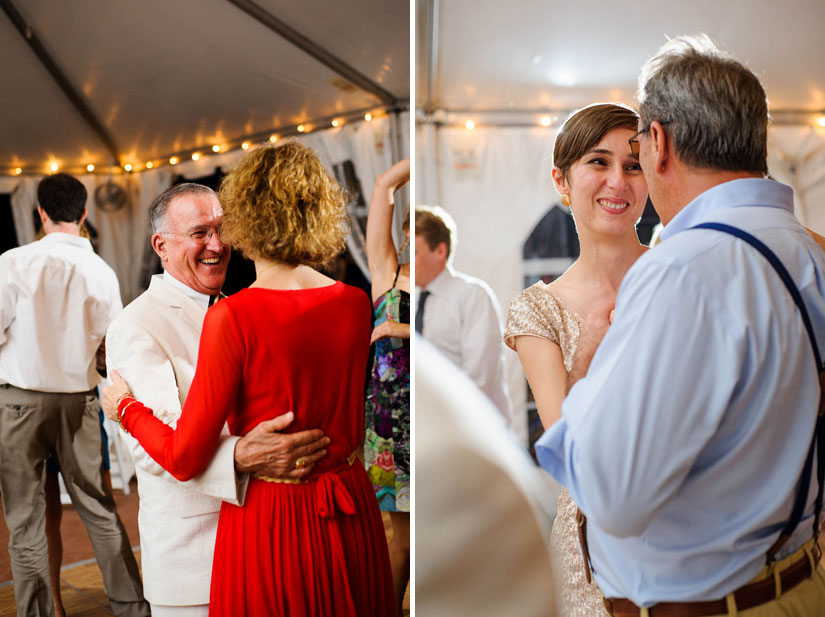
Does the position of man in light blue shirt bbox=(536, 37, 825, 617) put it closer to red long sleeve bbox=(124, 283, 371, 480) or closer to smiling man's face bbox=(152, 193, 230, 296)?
red long sleeve bbox=(124, 283, 371, 480)

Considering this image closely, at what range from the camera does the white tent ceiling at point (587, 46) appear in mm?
1669

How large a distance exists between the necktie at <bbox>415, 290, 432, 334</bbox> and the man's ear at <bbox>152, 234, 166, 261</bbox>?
2.34ft

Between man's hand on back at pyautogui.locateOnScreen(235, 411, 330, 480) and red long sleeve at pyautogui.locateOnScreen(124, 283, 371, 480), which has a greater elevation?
red long sleeve at pyautogui.locateOnScreen(124, 283, 371, 480)

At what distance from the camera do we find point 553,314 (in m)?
1.66

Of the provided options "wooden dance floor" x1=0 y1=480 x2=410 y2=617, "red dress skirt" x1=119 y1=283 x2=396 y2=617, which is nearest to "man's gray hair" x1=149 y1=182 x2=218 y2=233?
"red dress skirt" x1=119 y1=283 x2=396 y2=617

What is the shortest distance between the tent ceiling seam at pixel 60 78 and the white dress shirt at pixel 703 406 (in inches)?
66.4

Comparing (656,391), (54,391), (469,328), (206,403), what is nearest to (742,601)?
(656,391)

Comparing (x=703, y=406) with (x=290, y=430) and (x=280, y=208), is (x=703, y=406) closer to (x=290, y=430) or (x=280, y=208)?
(x=290, y=430)

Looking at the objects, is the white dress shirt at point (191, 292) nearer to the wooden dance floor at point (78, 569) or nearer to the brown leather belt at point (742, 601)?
the wooden dance floor at point (78, 569)

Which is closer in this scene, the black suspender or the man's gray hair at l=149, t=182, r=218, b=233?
the black suspender

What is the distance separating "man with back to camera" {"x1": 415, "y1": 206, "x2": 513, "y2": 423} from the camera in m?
1.80

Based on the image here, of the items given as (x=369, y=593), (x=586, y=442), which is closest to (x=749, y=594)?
(x=586, y=442)

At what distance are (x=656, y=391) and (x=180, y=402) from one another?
1.22m

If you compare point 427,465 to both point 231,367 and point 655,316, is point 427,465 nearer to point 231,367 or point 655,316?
point 231,367
